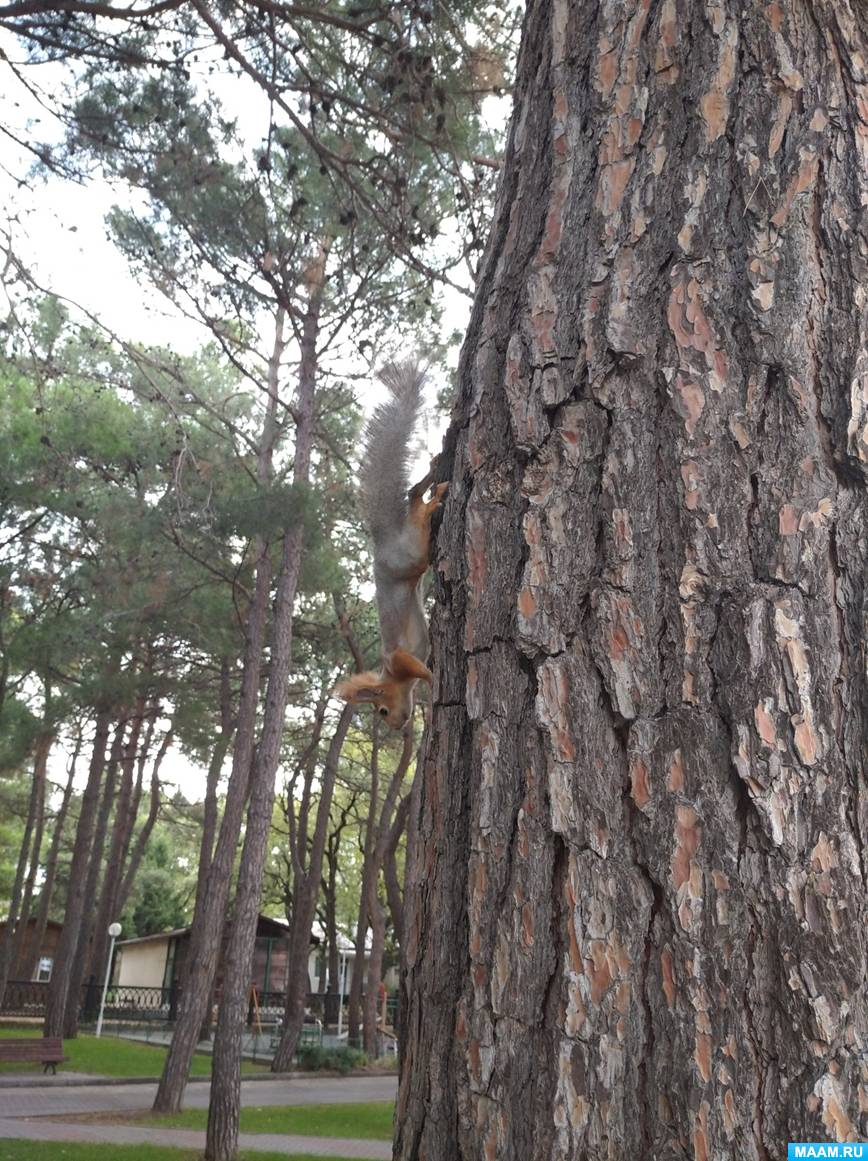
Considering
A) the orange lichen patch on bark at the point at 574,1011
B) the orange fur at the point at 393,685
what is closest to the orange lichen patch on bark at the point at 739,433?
the orange lichen patch on bark at the point at 574,1011

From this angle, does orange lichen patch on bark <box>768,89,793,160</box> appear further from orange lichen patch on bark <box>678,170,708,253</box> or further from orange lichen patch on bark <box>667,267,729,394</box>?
orange lichen patch on bark <box>667,267,729,394</box>

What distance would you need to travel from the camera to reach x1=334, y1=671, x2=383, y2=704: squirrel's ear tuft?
178 inches

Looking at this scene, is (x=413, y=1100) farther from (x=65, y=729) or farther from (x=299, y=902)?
(x=299, y=902)

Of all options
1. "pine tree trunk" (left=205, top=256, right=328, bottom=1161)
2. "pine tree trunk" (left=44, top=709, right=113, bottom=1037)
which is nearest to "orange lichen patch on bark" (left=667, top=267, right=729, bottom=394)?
"pine tree trunk" (left=205, top=256, right=328, bottom=1161)

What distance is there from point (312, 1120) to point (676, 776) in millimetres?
12524

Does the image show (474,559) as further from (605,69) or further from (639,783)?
(605,69)

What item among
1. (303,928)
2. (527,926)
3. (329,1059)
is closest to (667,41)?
(527,926)

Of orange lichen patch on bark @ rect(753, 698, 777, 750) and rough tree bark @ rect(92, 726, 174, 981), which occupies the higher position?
rough tree bark @ rect(92, 726, 174, 981)

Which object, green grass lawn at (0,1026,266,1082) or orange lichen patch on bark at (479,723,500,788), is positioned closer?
orange lichen patch on bark at (479,723,500,788)

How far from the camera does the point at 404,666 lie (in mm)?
4281

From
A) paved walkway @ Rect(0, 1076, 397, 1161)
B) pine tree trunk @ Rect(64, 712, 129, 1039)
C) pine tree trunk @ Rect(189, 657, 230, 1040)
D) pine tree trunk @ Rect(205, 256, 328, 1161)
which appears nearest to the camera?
pine tree trunk @ Rect(205, 256, 328, 1161)

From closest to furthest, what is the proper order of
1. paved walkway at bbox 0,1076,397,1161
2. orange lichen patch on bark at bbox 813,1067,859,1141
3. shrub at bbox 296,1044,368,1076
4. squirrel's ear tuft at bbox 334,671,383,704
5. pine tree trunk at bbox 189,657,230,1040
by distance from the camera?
orange lichen patch on bark at bbox 813,1067,859,1141 → squirrel's ear tuft at bbox 334,671,383,704 → paved walkway at bbox 0,1076,397,1161 → pine tree trunk at bbox 189,657,230,1040 → shrub at bbox 296,1044,368,1076

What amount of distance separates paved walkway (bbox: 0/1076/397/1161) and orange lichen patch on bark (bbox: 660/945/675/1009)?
9503 mm

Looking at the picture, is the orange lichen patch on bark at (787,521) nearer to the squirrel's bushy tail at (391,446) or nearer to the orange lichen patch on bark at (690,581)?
the orange lichen patch on bark at (690,581)
